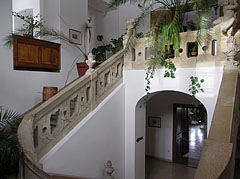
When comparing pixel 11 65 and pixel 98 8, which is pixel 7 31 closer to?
pixel 11 65

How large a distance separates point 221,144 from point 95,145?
241 cm

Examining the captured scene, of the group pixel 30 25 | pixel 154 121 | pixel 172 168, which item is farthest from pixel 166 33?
pixel 172 168

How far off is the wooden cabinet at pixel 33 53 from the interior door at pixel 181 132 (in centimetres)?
490

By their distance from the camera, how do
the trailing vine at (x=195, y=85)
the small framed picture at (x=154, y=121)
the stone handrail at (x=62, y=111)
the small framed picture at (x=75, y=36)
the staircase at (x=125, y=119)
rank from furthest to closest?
the small framed picture at (x=154, y=121) → the small framed picture at (x=75, y=36) → the trailing vine at (x=195, y=85) → the stone handrail at (x=62, y=111) → the staircase at (x=125, y=119)

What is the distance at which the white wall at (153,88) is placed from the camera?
329 centimetres

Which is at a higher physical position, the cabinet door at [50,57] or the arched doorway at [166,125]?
the cabinet door at [50,57]

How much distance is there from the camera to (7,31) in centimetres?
397

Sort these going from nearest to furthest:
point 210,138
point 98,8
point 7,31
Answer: point 210,138
point 7,31
point 98,8

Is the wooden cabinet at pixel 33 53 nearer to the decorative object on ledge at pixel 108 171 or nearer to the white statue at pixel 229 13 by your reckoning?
the decorative object on ledge at pixel 108 171

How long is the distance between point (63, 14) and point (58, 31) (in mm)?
513

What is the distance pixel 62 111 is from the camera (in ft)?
9.57

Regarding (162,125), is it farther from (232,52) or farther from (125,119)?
(232,52)

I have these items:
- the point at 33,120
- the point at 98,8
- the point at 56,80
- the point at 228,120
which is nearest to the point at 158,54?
the point at 228,120

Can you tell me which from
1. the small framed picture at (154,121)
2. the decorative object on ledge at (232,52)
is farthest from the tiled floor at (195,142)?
the decorative object on ledge at (232,52)
